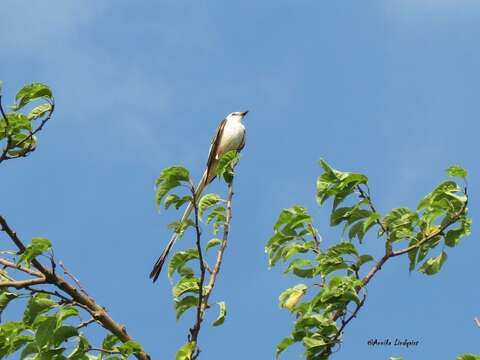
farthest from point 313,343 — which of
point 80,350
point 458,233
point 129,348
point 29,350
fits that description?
point 29,350

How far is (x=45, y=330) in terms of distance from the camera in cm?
354

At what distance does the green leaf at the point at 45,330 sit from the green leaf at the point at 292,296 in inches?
41.7

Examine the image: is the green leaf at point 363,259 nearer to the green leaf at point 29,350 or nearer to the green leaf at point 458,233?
the green leaf at point 458,233

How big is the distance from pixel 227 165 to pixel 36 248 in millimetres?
1091

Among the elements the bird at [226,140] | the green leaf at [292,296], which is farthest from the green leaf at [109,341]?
the bird at [226,140]

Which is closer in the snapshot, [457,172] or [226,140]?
[457,172]

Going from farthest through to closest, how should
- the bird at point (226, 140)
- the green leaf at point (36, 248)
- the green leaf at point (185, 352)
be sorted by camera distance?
the bird at point (226, 140) < the green leaf at point (36, 248) < the green leaf at point (185, 352)

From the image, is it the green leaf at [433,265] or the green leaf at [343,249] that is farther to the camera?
the green leaf at [433,265]

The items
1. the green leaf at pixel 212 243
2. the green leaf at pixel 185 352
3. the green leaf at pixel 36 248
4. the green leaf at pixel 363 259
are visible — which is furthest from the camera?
the green leaf at pixel 212 243

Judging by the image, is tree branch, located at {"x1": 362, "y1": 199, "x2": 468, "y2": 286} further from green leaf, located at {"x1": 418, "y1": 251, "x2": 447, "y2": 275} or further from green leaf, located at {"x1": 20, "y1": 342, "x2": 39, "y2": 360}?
green leaf, located at {"x1": 20, "y1": 342, "x2": 39, "y2": 360}

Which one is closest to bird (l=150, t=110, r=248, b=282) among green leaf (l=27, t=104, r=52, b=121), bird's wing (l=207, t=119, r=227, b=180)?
bird's wing (l=207, t=119, r=227, b=180)

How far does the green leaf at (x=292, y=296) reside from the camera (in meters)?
3.82

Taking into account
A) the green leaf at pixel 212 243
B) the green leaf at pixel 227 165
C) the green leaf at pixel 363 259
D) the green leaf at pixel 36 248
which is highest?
the green leaf at pixel 227 165

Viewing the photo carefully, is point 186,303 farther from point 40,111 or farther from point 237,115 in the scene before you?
point 237,115
